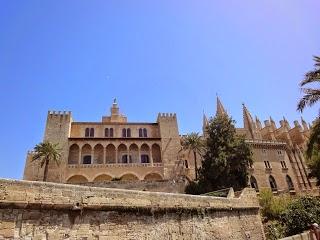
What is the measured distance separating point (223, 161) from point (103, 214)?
22563 millimetres

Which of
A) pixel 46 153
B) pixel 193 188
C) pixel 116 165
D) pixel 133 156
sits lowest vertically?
pixel 193 188

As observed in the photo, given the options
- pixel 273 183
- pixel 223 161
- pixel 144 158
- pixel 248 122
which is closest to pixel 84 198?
pixel 223 161

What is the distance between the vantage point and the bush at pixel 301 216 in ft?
52.1

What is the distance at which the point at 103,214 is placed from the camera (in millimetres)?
8914

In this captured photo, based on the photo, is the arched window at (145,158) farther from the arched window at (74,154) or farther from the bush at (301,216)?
the bush at (301,216)

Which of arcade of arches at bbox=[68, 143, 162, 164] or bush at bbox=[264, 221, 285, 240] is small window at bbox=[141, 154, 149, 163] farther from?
bush at bbox=[264, 221, 285, 240]

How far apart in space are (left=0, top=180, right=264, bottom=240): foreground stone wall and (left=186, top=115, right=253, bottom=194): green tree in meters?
16.4

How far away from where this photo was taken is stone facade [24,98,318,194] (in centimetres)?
3684

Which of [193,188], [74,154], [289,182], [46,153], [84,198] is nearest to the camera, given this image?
[84,198]

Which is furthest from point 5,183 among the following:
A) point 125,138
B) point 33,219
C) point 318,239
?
point 125,138

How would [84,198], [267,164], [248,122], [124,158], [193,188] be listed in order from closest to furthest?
1. [84,198]
2. [193,188]
3. [124,158]
4. [267,164]
5. [248,122]

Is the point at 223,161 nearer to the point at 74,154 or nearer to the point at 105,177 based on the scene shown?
the point at 105,177

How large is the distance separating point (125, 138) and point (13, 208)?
33.1m

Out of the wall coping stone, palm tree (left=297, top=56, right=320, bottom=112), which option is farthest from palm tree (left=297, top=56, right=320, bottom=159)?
the wall coping stone
